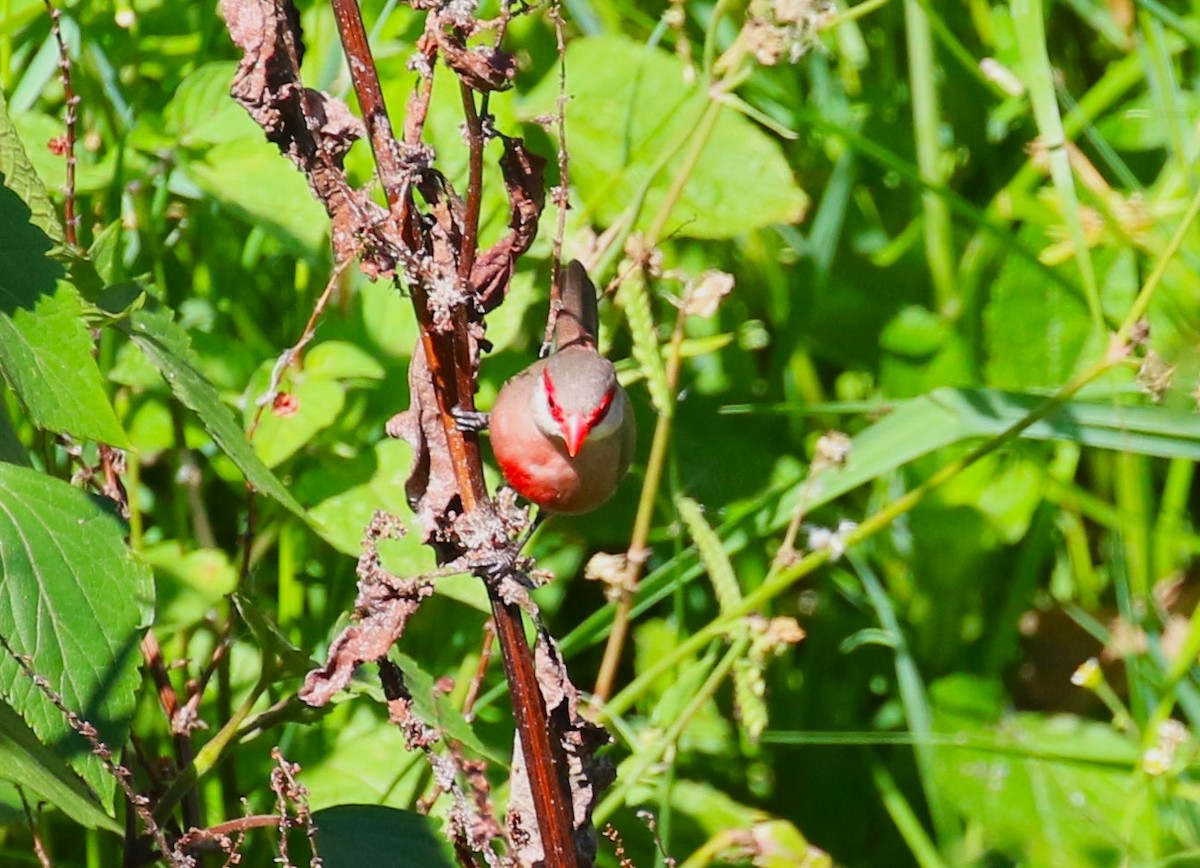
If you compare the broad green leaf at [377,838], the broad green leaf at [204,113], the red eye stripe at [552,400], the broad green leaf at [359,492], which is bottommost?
the broad green leaf at [377,838]

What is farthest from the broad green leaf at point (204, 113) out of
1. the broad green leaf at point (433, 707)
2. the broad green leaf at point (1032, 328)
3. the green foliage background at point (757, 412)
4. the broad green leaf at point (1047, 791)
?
the broad green leaf at point (1047, 791)

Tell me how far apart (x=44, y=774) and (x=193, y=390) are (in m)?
0.45

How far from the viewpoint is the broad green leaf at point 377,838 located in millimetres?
1464

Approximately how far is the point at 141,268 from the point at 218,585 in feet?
2.02

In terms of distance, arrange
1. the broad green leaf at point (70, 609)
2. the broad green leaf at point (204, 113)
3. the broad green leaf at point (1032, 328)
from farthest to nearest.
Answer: the broad green leaf at point (1032, 328) → the broad green leaf at point (204, 113) → the broad green leaf at point (70, 609)

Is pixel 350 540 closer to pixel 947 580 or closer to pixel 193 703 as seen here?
pixel 193 703

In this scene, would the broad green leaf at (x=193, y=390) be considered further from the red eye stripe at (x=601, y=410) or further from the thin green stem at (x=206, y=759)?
the red eye stripe at (x=601, y=410)

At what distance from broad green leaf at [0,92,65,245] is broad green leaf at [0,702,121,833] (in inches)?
21.5

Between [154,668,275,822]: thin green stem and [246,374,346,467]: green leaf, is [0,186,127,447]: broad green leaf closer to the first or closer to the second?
[154,668,275,822]: thin green stem

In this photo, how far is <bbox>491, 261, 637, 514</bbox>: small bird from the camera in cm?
168

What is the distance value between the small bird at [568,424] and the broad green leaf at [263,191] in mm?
456

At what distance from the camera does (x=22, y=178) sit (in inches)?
62.8

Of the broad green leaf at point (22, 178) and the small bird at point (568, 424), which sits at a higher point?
the broad green leaf at point (22, 178)

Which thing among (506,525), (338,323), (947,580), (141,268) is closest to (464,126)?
(506,525)
